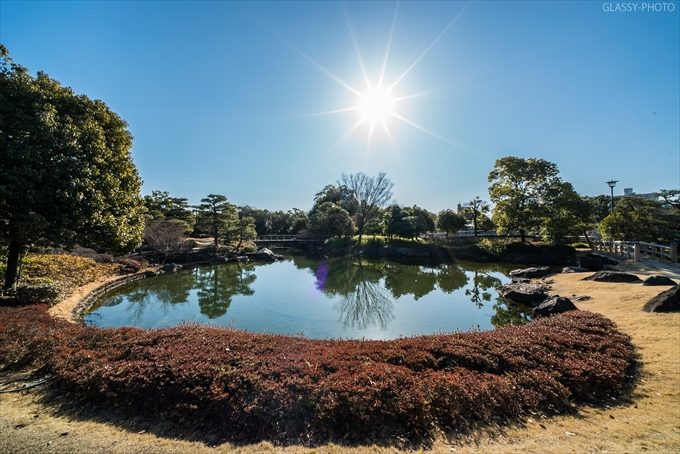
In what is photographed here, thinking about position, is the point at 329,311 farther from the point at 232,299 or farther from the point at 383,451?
the point at 383,451

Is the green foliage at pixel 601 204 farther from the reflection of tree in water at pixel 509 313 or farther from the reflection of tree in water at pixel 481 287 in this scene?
Result: the reflection of tree in water at pixel 509 313

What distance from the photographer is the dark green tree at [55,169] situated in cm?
721

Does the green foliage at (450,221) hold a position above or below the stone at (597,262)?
above

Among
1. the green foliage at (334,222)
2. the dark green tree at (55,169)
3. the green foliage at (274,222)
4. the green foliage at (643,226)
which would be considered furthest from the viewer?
the green foliage at (274,222)

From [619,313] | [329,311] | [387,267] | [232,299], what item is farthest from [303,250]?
[619,313]

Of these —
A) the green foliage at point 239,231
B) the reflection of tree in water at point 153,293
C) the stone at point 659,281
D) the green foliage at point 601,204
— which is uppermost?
the green foliage at point 601,204

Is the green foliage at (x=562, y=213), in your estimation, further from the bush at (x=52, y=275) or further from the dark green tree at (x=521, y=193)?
the bush at (x=52, y=275)

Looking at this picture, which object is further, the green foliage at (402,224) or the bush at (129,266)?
the green foliage at (402,224)

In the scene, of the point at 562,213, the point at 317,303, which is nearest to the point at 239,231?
the point at 317,303

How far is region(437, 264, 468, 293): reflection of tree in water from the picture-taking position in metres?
15.8

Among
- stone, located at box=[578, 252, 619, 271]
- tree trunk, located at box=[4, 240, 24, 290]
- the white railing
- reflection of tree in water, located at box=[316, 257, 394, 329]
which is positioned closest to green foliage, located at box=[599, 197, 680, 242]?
the white railing

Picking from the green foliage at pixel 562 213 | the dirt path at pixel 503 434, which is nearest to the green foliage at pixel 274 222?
the green foliage at pixel 562 213

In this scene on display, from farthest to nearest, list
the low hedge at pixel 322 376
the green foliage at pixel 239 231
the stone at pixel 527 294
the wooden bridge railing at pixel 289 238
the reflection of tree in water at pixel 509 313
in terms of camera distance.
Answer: the wooden bridge railing at pixel 289 238
the green foliage at pixel 239 231
the stone at pixel 527 294
the reflection of tree in water at pixel 509 313
the low hedge at pixel 322 376

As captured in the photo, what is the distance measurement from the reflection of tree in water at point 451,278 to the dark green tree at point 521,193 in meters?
6.79
